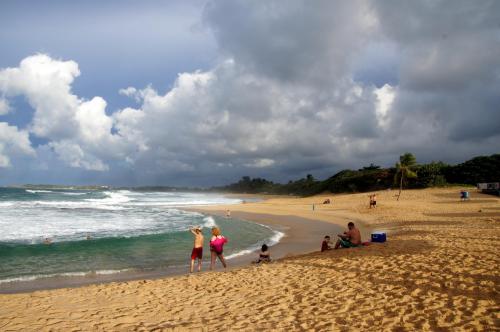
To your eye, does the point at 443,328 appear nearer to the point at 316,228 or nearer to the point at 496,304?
the point at 496,304

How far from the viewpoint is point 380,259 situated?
32.9ft

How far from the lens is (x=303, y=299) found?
275 inches

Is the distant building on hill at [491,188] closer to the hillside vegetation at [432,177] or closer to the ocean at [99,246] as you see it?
the hillside vegetation at [432,177]

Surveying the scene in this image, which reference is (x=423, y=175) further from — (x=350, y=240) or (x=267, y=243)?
(x=350, y=240)

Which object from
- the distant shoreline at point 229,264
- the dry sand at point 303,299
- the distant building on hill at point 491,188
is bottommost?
the distant shoreline at point 229,264

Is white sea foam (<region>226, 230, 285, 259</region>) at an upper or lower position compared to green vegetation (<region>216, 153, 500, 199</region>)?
lower

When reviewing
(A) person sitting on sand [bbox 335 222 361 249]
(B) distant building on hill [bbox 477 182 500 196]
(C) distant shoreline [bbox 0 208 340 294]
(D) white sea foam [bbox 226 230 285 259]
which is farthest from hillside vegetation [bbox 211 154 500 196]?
(A) person sitting on sand [bbox 335 222 361 249]

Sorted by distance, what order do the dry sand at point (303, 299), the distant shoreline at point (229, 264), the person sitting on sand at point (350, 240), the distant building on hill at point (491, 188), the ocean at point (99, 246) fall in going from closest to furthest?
the dry sand at point (303, 299)
the distant shoreline at point (229, 264)
the ocean at point (99, 246)
the person sitting on sand at point (350, 240)
the distant building on hill at point (491, 188)

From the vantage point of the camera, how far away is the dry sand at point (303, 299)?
568 centimetres

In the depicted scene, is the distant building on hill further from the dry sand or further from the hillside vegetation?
the dry sand

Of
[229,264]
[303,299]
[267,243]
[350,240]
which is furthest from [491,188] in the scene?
[303,299]

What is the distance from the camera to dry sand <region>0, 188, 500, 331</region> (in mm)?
5676

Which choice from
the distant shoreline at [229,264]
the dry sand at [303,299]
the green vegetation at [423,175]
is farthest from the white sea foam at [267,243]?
the green vegetation at [423,175]

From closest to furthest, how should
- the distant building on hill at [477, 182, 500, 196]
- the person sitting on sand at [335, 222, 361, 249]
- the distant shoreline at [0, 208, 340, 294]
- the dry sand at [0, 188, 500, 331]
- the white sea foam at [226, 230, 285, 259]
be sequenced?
1. the dry sand at [0, 188, 500, 331]
2. the distant shoreline at [0, 208, 340, 294]
3. the person sitting on sand at [335, 222, 361, 249]
4. the white sea foam at [226, 230, 285, 259]
5. the distant building on hill at [477, 182, 500, 196]
